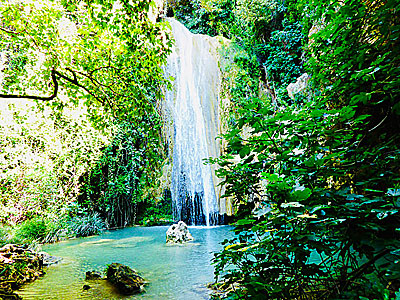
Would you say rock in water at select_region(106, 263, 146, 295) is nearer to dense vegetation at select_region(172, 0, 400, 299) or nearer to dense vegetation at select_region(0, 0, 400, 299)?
dense vegetation at select_region(0, 0, 400, 299)

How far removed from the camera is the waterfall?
1037 centimetres

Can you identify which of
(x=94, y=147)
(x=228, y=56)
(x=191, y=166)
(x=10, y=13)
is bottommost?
(x=191, y=166)

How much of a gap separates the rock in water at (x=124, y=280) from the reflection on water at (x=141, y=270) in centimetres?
9

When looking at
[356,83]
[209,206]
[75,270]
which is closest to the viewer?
[356,83]

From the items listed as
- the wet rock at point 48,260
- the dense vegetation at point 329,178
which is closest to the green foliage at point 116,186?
the wet rock at point 48,260

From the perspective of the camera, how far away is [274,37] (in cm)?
1102

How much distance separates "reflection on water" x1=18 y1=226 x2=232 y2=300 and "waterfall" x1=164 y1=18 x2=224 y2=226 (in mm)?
4222

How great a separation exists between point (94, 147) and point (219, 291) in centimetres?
765

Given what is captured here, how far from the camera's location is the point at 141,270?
391 centimetres

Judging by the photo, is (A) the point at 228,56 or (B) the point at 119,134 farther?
(A) the point at 228,56

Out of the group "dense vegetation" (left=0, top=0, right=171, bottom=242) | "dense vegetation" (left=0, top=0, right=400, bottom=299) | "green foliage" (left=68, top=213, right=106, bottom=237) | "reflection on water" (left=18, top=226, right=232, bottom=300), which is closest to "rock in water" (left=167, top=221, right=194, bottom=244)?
"reflection on water" (left=18, top=226, right=232, bottom=300)

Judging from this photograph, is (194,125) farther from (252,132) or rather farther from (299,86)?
(252,132)

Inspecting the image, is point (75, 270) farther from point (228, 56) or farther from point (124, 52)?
point (228, 56)

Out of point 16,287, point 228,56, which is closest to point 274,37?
point 228,56
